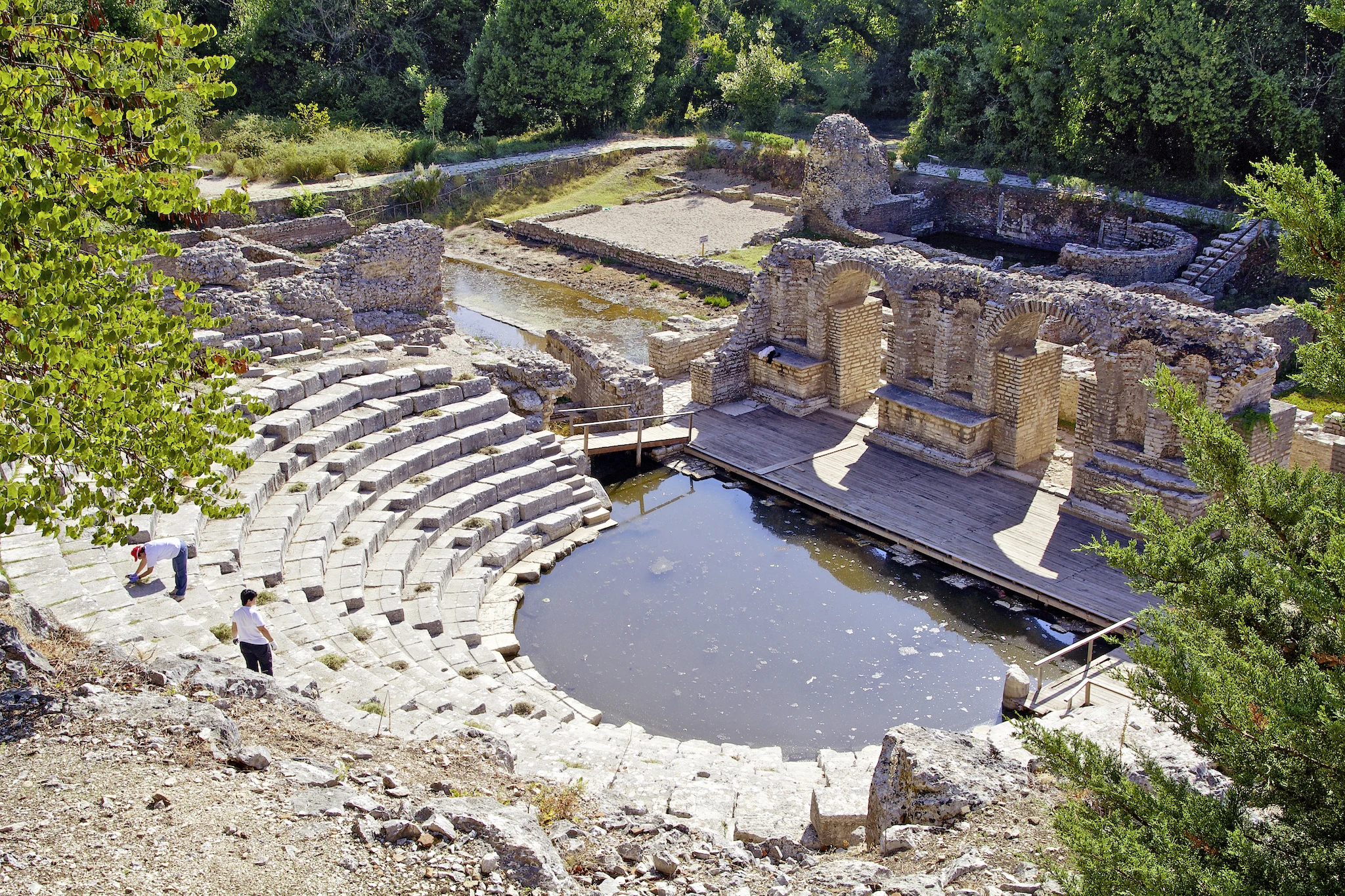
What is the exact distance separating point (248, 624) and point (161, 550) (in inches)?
63.3

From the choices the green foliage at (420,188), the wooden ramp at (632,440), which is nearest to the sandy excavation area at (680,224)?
the green foliage at (420,188)

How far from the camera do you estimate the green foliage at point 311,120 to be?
3516 centimetres

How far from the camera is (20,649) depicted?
7527 mm

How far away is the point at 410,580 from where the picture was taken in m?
13.1

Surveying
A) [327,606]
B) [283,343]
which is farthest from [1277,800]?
[283,343]

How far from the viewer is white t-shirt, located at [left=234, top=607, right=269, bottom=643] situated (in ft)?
30.7

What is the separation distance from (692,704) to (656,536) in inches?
145

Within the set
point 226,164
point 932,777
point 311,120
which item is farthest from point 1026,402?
point 311,120

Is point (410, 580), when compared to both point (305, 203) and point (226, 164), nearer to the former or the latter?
point (305, 203)

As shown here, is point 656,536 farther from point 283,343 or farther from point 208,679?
point 208,679

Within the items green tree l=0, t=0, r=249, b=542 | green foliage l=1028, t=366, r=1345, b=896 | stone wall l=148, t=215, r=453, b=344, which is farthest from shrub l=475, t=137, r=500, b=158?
green foliage l=1028, t=366, r=1345, b=896

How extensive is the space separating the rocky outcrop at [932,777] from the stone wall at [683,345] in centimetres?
1187

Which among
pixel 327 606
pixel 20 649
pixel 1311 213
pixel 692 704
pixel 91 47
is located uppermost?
pixel 91 47

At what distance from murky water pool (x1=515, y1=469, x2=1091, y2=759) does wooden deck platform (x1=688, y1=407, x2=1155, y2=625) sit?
1.15 ft
